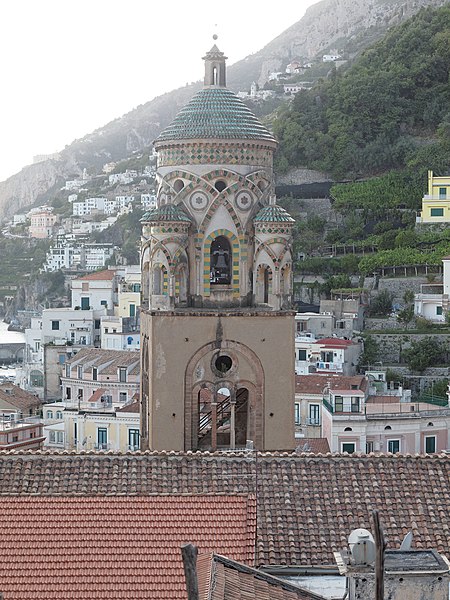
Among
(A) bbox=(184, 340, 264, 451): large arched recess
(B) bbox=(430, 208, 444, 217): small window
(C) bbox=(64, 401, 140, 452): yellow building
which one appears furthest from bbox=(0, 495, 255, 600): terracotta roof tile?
(B) bbox=(430, 208, 444, 217): small window

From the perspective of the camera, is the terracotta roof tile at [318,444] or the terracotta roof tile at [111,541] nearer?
the terracotta roof tile at [111,541]

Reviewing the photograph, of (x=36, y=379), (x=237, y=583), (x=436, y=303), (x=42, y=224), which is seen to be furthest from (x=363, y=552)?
(x=42, y=224)

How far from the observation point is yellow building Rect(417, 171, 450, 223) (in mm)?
75750

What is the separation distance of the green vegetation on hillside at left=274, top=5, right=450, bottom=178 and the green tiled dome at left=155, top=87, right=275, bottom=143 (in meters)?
68.6

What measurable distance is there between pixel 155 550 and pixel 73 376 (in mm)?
39851

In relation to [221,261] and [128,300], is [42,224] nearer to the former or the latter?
[128,300]

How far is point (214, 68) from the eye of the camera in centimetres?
1753

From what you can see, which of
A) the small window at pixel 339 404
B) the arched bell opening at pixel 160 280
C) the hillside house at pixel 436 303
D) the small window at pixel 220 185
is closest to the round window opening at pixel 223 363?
the arched bell opening at pixel 160 280

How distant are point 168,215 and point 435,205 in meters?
61.4

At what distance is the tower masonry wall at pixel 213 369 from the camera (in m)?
16.4

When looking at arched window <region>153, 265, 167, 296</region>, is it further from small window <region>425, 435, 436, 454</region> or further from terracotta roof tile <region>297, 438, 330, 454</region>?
small window <region>425, 435, 436, 454</region>

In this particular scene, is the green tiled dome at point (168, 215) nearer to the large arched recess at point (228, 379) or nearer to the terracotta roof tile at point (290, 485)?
the large arched recess at point (228, 379)

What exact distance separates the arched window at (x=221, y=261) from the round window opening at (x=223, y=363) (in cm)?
107

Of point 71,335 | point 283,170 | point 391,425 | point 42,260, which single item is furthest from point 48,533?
point 42,260
